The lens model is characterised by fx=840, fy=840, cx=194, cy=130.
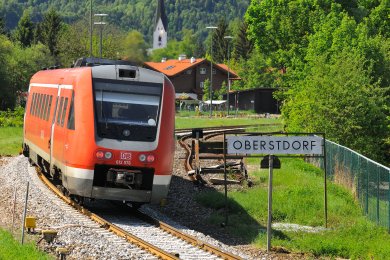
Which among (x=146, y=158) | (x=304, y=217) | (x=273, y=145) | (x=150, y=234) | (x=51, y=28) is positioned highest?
(x=51, y=28)

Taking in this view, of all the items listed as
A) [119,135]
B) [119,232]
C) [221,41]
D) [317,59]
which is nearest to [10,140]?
[317,59]

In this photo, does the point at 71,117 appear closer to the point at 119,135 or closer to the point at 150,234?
the point at 119,135

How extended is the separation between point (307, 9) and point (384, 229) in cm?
4275

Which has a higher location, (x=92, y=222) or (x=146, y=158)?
(x=146, y=158)

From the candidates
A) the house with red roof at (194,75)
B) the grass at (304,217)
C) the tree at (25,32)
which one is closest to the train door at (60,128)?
the grass at (304,217)

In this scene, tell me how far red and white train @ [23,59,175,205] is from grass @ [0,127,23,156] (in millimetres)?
19004

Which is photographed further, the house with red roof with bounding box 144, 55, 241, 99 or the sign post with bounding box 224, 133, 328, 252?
the house with red roof with bounding box 144, 55, 241, 99

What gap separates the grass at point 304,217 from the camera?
17.5 metres

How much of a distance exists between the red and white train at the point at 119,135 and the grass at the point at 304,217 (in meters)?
2.72

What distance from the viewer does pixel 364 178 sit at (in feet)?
79.7

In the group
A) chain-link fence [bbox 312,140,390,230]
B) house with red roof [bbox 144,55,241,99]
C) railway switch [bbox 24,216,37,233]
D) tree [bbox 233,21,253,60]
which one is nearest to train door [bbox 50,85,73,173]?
railway switch [bbox 24,216,37,233]

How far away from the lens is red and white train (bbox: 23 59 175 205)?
1820 centimetres

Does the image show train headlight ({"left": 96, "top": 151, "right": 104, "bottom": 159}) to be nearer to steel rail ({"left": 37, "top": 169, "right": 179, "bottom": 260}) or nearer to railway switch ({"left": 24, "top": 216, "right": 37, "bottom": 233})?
steel rail ({"left": 37, "top": 169, "right": 179, "bottom": 260})

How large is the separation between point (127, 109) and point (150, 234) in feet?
10.3
